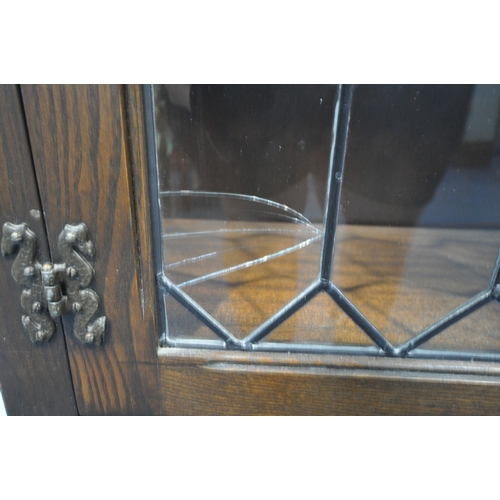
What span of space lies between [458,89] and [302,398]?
364 millimetres

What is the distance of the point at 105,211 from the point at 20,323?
6.6 inches

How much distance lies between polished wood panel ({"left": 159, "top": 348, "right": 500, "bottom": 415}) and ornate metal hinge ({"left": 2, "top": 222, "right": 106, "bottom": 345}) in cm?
9

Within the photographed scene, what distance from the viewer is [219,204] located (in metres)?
0.49

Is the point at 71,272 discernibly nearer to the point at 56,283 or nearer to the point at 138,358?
the point at 56,283

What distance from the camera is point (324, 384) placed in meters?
0.45

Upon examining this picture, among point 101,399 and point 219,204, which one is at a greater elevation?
point 219,204

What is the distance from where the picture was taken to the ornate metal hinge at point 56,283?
0.39m

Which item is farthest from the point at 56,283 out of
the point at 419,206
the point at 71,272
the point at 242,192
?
the point at 419,206

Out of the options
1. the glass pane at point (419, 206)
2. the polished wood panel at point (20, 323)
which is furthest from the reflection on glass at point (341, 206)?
the polished wood panel at point (20, 323)

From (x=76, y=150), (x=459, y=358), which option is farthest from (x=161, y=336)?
(x=459, y=358)

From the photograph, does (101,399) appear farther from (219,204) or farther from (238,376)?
(219,204)

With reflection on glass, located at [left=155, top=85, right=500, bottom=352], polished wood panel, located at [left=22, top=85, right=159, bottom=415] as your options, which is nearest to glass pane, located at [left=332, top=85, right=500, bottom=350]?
reflection on glass, located at [left=155, top=85, right=500, bottom=352]

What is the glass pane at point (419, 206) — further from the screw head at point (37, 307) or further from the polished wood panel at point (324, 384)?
the screw head at point (37, 307)

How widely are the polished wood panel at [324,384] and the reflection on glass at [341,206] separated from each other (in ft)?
0.08
